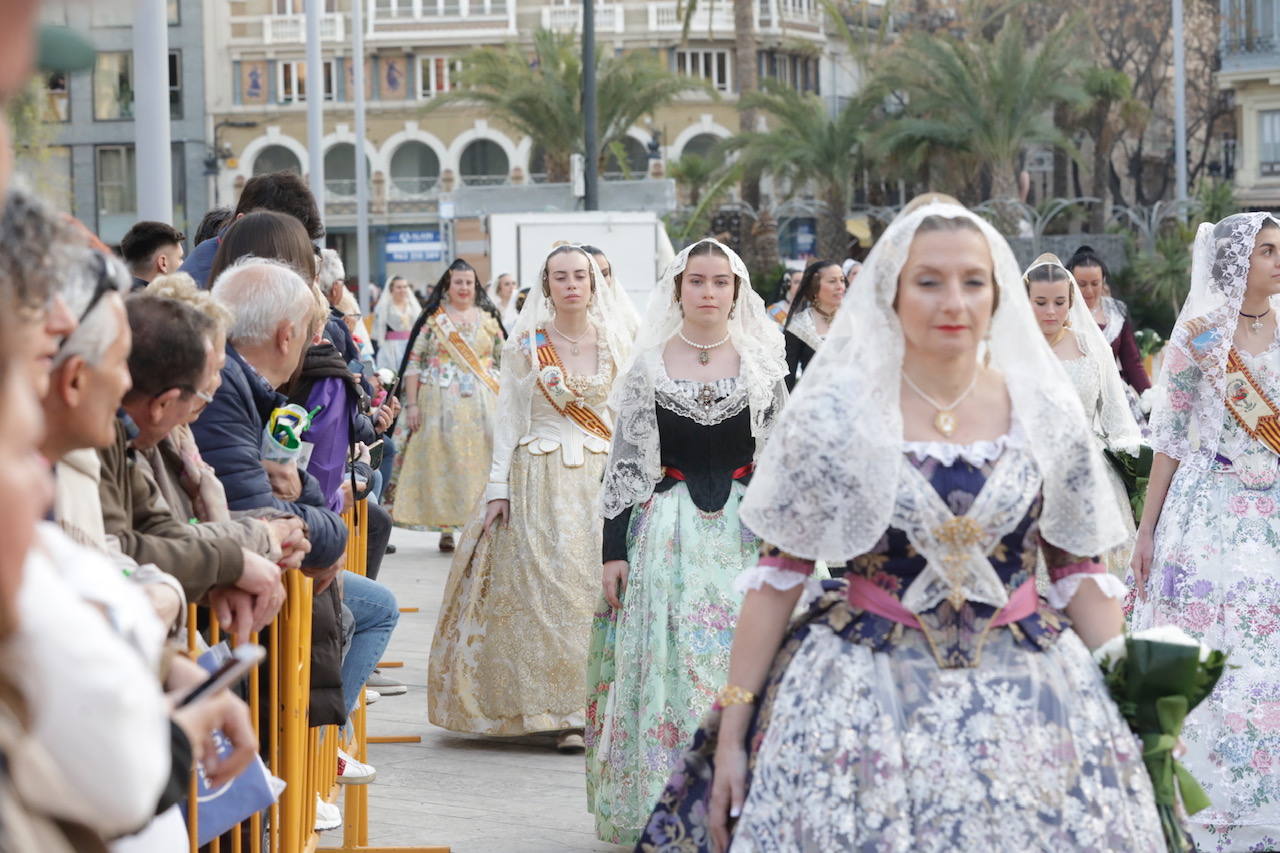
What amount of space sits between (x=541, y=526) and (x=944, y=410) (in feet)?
15.1

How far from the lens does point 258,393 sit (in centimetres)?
502

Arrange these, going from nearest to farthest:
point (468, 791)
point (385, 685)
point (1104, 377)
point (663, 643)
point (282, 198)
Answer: point (663, 643) → point (282, 198) → point (468, 791) → point (1104, 377) → point (385, 685)

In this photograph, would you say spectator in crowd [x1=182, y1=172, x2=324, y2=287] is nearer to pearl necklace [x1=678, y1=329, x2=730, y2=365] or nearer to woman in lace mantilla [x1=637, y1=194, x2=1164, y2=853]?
pearl necklace [x1=678, y1=329, x2=730, y2=365]

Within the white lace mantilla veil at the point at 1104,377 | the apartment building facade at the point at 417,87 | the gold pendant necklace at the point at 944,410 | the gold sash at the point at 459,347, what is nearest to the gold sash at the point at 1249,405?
the white lace mantilla veil at the point at 1104,377

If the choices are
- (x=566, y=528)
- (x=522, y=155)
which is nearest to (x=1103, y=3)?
(x=522, y=155)

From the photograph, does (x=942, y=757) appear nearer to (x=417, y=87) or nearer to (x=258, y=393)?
(x=258, y=393)

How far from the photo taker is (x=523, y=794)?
293 inches

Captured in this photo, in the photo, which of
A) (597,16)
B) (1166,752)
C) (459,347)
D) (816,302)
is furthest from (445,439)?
(597,16)

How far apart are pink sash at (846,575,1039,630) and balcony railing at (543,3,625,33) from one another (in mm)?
61988

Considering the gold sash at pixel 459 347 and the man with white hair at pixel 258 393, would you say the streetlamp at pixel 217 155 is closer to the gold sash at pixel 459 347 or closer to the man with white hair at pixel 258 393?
the gold sash at pixel 459 347

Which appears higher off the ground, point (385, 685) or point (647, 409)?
point (647, 409)

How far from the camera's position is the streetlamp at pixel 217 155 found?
6220 centimetres

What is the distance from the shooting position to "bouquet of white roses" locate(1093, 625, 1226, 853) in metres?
3.80

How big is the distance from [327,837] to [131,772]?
170 inches
